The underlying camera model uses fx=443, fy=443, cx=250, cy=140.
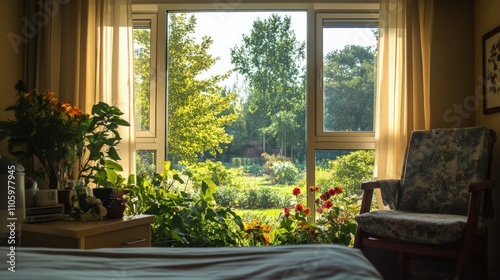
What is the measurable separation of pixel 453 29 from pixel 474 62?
0.28m

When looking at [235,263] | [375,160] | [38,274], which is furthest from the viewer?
[375,160]

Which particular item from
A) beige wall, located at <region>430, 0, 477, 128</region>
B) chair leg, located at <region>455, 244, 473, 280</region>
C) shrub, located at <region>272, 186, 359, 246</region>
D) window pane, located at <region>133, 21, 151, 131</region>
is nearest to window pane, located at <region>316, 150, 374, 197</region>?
shrub, located at <region>272, 186, 359, 246</region>

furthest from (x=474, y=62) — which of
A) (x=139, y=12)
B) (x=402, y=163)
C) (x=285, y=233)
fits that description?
(x=139, y=12)

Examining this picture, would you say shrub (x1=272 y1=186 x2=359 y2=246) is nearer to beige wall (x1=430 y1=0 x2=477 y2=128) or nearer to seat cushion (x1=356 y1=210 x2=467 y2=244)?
seat cushion (x1=356 y1=210 x2=467 y2=244)

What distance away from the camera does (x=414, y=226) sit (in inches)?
90.3

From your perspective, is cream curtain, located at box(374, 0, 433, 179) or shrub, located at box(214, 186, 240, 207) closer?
cream curtain, located at box(374, 0, 433, 179)

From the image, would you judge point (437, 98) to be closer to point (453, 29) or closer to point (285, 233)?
point (453, 29)

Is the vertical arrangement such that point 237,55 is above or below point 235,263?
above

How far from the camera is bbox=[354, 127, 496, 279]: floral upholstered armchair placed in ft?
7.31

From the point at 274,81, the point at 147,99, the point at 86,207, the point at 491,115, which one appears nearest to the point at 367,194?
the point at 491,115

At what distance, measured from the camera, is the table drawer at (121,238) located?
6.54 feet

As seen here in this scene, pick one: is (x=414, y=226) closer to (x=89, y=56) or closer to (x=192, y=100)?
(x=192, y=100)

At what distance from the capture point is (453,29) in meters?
3.21

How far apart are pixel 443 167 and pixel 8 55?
9.68 feet
